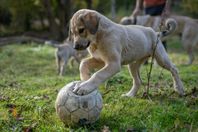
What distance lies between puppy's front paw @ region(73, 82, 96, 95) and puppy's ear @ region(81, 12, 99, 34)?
→ 0.70m

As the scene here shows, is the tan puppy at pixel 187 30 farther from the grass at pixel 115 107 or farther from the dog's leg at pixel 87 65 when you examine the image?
the dog's leg at pixel 87 65

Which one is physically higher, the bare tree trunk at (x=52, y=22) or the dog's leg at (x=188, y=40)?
the dog's leg at (x=188, y=40)

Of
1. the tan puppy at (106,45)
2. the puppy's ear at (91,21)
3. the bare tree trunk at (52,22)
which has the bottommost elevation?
the bare tree trunk at (52,22)

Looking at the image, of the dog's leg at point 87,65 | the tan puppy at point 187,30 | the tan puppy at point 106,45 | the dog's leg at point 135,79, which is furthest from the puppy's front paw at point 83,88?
the tan puppy at point 187,30

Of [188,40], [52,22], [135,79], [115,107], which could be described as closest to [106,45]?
[115,107]

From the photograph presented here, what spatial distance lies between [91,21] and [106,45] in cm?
39

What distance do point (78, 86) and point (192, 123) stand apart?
1510 millimetres

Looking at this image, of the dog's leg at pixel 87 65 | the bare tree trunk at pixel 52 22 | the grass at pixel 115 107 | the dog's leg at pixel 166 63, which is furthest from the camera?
the bare tree trunk at pixel 52 22

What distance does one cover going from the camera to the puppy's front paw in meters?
5.14

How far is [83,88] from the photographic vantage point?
5.15 meters

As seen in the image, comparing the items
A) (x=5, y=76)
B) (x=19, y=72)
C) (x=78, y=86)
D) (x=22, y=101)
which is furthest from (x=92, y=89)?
(x=19, y=72)

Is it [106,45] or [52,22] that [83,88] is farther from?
[52,22]

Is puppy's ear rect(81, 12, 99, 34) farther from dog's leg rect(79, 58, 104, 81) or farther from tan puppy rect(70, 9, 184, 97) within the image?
dog's leg rect(79, 58, 104, 81)

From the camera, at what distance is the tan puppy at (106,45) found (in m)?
5.39
